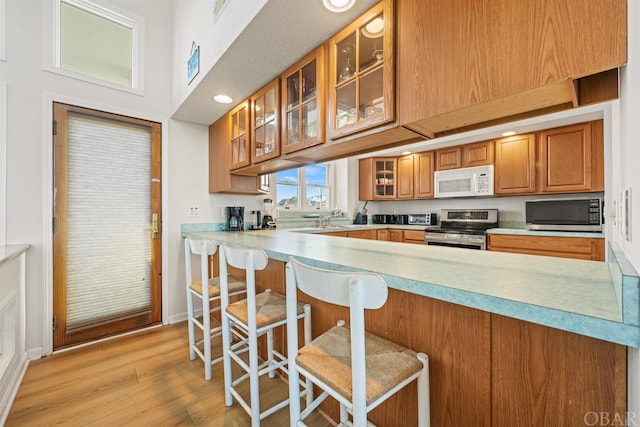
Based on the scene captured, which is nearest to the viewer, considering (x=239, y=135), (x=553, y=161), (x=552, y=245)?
(x=239, y=135)

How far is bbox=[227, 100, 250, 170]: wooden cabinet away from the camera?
240 cm

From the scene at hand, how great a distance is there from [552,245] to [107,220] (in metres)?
4.45

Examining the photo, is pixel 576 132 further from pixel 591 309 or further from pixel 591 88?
pixel 591 309

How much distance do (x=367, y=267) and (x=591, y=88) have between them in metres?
1.03

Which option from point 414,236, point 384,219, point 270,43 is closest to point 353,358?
point 270,43

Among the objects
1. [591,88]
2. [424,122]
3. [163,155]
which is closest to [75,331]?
[163,155]

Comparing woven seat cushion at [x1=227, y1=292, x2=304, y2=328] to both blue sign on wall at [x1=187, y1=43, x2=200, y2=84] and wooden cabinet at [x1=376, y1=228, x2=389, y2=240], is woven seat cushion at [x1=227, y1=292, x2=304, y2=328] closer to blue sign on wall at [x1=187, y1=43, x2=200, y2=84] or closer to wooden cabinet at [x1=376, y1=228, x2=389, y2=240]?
blue sign on wall at [x1=187, y1=43, x2=200, y2=84]

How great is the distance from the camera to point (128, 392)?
1.68m

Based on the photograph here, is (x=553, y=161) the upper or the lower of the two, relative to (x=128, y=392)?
upper

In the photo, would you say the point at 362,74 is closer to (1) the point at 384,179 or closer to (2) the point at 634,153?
(2) the point at 634,153

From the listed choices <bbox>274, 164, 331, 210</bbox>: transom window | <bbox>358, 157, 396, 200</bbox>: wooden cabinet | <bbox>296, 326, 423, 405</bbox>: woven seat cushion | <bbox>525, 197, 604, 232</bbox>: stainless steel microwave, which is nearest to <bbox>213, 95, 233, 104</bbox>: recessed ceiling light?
<bbox>274, 164, 331, 210</bbox>: transom window

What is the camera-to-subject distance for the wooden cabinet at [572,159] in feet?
9.00

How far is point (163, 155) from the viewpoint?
8.80ft

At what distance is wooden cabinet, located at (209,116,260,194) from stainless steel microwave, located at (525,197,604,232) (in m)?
3.23
